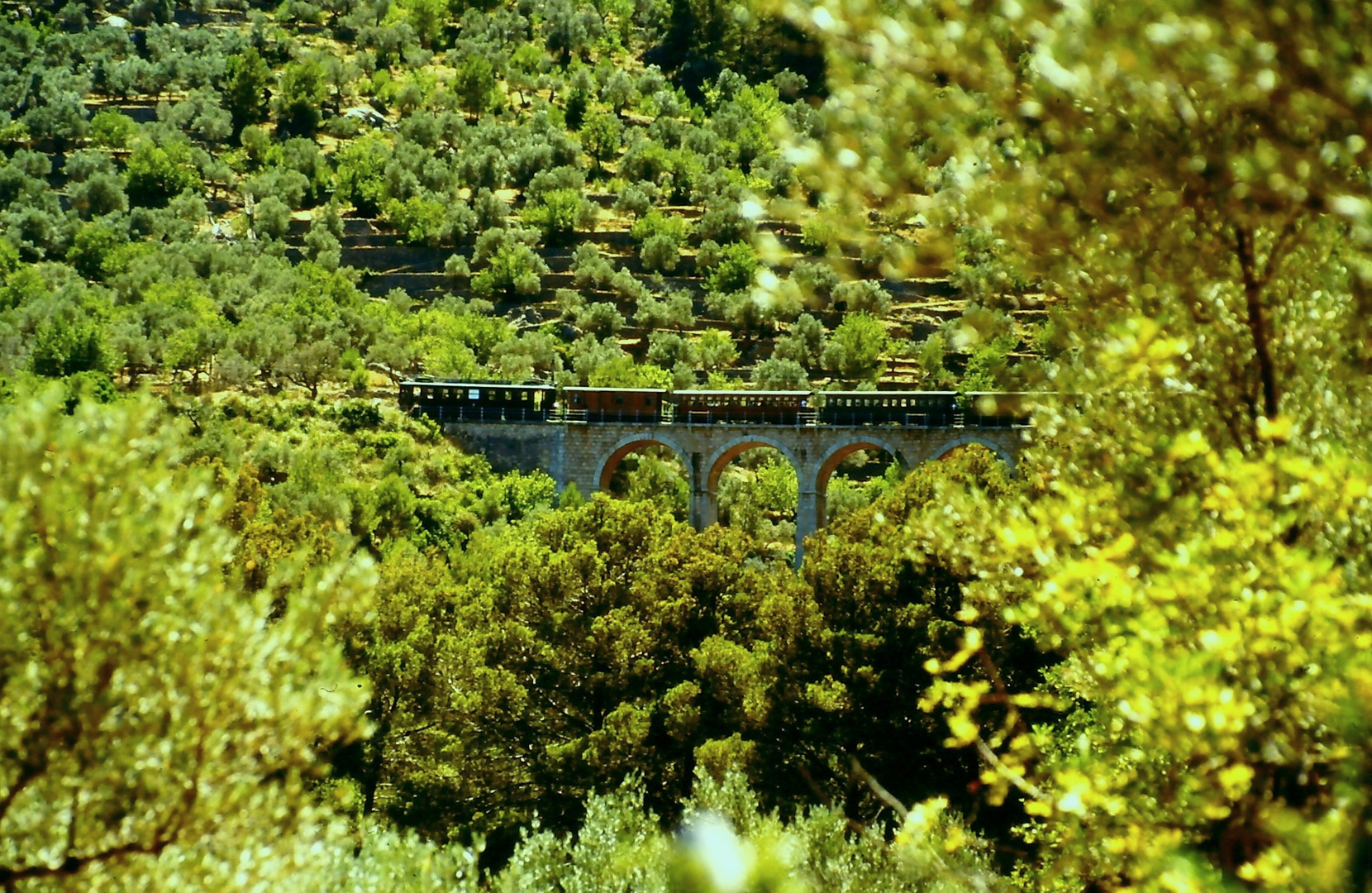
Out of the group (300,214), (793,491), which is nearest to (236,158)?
(300,214)

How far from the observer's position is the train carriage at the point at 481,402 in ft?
173

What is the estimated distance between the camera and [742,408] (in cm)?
5250

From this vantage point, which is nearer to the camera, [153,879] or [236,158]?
[153,879]

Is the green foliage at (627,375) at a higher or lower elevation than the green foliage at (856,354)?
lower

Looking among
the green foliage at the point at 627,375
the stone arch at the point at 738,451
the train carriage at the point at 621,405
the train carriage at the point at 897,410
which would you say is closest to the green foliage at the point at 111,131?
the green foliage at the point at 627,375

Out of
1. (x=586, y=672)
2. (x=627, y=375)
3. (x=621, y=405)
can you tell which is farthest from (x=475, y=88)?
(x=586, y=672)

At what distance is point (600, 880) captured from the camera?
594 inches

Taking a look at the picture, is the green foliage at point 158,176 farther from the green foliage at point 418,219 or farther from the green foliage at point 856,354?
the green foliage at point 856,354

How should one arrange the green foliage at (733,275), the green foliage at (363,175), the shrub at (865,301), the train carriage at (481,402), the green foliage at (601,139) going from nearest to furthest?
the train carriage at (481,402) < the shrub at (865,301) < the green foliage at (733,275) < the green foliage at (363,175) < the green foliage at (601,139)

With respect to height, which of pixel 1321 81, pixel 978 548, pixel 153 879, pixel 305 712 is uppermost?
pixel 1321 81

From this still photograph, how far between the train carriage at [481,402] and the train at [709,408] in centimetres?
3

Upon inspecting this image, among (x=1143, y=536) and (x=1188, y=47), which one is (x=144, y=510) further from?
(x=1188, y=47)

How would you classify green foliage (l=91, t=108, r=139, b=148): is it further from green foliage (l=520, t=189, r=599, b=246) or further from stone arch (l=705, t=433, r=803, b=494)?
stone arch (l=705, t=433, r=803, b=494)

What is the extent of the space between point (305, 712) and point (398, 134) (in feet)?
295
